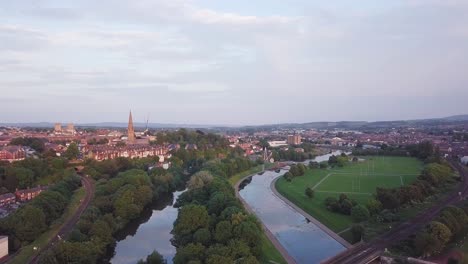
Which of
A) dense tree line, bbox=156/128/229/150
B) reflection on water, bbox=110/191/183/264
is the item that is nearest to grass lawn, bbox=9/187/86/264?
reflection on water, bbox=110/191/183/264

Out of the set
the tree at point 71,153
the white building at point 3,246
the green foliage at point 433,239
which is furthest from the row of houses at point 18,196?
the green foliage at point 433,239

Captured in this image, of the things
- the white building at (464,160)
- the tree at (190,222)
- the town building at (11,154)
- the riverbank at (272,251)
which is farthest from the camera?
the white building at (464,160)

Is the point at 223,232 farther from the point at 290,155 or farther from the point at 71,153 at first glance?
the point at 290,155

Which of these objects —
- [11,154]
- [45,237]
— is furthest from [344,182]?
[11,154]

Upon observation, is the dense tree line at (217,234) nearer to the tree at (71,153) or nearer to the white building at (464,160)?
the tree at (71,153)

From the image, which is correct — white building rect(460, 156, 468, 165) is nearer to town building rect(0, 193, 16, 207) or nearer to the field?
the field

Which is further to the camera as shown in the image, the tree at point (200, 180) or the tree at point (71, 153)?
the tree at point (71, 153)
